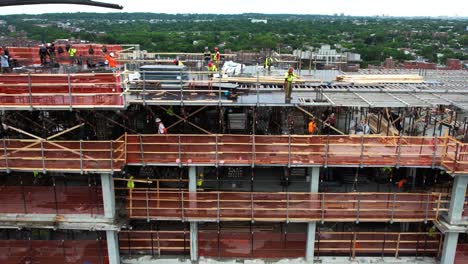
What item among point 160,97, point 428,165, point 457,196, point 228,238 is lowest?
point 228,238

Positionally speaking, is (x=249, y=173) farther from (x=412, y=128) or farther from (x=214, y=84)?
A: (x=412, y=128)

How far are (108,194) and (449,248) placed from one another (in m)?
18.1

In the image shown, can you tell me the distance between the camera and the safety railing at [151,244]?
24750mm

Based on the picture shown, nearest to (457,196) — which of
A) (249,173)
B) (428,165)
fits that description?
(428,165)

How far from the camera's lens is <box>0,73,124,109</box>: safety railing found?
21.7m

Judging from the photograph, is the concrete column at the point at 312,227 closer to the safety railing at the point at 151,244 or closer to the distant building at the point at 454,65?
the safety railing at the point at 151,244

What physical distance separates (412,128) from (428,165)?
5497mm

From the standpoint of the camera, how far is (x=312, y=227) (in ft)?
77.9

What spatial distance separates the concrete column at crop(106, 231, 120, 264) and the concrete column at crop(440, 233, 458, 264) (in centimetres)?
1754

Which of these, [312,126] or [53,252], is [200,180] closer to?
[312,126]

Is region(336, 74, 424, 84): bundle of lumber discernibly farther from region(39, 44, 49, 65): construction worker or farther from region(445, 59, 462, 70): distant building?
region(445, 59, 462, 70): distant building

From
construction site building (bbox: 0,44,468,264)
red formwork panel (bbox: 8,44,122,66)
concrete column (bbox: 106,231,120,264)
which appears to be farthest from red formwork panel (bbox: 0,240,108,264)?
red formwork panel (bbox: 8,44,122,66)

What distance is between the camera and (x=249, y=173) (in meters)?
28.2

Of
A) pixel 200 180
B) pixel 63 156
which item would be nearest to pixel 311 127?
pixel 200 180
